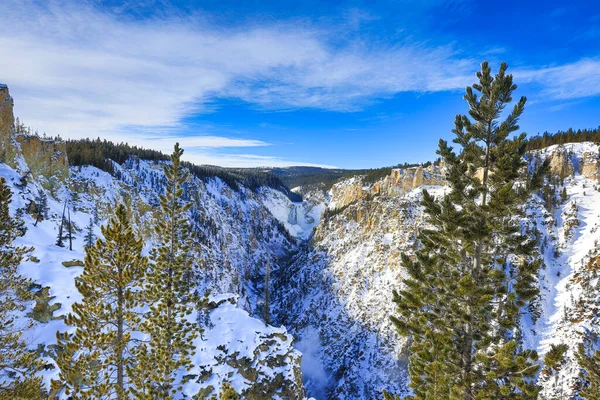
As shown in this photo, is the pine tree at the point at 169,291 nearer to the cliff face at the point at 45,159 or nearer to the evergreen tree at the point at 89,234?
the evergreen tree at the point at 89,234

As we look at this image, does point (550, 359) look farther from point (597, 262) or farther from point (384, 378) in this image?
point (597, 262)

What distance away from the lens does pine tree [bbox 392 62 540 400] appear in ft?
26.4

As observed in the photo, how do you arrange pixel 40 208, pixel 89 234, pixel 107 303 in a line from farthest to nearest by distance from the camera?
pixel 89 234, pixel 40 208, pixel 107 303

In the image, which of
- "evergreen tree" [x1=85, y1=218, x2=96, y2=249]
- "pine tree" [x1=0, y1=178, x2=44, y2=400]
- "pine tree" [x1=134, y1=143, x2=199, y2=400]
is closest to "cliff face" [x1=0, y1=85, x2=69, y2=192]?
"evergreen tree" [x1=85, y1=218, x2=96, y2=249]

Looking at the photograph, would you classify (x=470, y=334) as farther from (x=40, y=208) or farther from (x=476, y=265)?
(x=40, y=208)

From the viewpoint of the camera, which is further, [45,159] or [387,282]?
[387,282]

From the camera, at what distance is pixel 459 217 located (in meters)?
8.46

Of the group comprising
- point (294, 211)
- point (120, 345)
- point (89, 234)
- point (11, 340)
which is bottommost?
point (294, 211)

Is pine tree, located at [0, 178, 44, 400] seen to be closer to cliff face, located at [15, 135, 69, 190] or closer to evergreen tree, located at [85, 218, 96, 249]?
evergreen tree, located at [85, 218, 96, 249]

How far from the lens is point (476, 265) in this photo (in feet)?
28.3

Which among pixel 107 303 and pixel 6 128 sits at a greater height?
pixel 6 128

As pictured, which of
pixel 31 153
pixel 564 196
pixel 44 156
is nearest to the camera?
pixel 31 153

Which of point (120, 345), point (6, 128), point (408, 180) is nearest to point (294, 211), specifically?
point (408, 180)

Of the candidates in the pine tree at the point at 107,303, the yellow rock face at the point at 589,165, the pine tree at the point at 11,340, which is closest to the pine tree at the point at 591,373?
the pine tree at the point at 107,303
